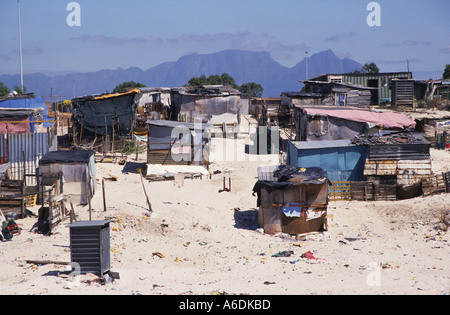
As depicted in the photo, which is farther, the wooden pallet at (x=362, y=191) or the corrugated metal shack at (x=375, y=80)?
the corrugated metal shack at (x=375, y=80)

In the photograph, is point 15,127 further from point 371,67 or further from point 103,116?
point 371,67

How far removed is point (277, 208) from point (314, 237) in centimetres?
139

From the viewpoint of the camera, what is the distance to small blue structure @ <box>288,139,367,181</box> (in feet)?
64.5

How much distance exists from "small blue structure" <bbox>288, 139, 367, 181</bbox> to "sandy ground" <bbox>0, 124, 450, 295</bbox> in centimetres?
194

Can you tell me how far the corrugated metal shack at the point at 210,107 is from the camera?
3193 centimetres

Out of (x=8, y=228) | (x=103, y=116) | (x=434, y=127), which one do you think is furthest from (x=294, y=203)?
(x=434, y=127)

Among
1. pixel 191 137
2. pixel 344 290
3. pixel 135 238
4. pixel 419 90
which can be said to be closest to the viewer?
pixel 344 290

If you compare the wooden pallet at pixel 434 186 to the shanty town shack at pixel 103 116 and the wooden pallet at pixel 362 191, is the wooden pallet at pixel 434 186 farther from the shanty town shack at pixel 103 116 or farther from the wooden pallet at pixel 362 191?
the shanty town shack at pixel 103 116

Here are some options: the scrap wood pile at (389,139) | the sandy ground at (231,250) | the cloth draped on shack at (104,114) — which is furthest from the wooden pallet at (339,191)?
the cloth draped on shack at (104,114)

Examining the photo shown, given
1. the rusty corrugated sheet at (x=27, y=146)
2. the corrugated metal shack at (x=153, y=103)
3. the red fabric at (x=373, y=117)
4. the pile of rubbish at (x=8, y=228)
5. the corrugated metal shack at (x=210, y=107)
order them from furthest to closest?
the corrugated metal shack at (x=153, y=103) → the corrugated metal shack at (x=210, y=107) → the red fabric at (x=373, y=117) → the rusty corrugated sheet at (x=27, y=146) → the pile of rubbish at (x=8, y=228)

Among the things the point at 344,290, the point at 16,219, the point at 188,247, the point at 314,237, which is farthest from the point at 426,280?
the point at 16,219

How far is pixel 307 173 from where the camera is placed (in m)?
16.3

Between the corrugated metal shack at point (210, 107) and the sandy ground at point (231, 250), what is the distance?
12315 mm

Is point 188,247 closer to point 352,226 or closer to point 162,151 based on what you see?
point 352,226
